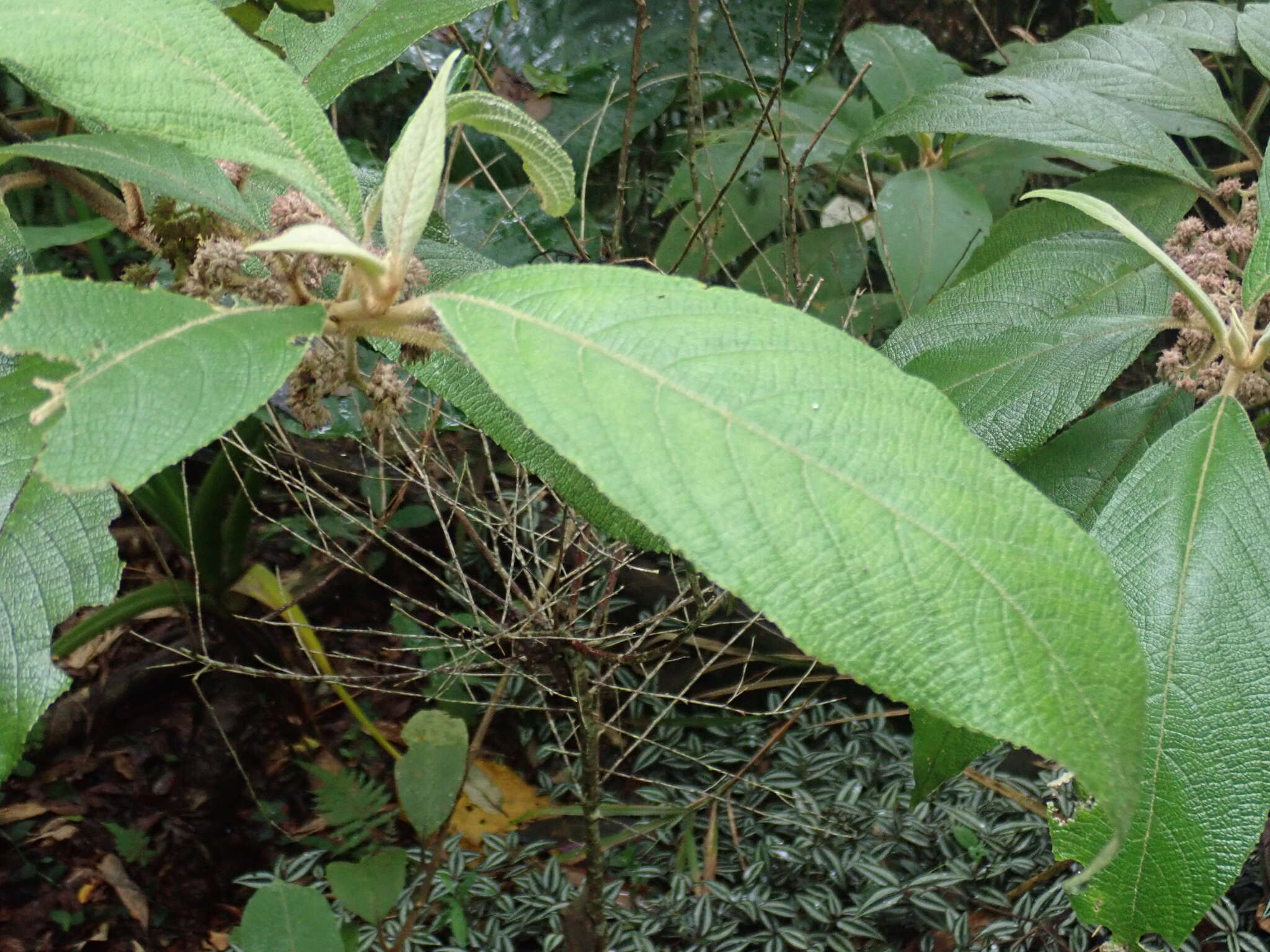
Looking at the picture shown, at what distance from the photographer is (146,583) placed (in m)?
2.27

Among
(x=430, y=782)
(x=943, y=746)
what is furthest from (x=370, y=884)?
(x=943, y=746)

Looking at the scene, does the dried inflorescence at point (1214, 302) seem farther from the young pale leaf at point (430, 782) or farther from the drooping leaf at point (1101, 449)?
the young pale leaf at point (430, 782)

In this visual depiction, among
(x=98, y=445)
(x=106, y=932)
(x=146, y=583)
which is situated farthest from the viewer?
(x=146, y=583)

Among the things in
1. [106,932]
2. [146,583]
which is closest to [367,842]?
[106,932]

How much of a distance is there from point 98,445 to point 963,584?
0.35 m

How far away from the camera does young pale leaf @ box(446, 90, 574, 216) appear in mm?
604

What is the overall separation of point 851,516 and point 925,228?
1.10m

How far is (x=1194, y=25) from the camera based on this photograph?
137 cm

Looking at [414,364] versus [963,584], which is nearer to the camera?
[963,584]

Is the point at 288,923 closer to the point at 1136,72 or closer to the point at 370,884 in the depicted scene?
the point at 370,884

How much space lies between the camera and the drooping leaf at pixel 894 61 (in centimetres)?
166

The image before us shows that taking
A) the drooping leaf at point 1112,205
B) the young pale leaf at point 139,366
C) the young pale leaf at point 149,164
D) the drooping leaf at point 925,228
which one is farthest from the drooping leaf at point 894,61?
the young pale leaf at point 139,366

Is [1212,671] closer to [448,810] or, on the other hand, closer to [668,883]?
[448,810]

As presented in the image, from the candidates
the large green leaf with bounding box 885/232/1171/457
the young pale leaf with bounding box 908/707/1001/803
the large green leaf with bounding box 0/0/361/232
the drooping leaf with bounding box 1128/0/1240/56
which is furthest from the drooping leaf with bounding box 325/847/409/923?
the drooping leaf with bounding box 1128/0/1240/56
